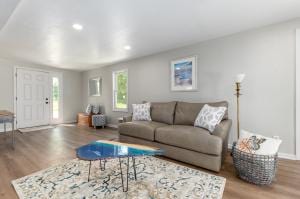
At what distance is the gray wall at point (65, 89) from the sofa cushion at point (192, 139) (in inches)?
211

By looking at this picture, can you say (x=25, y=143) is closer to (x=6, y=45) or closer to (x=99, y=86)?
(x=6, y=45)

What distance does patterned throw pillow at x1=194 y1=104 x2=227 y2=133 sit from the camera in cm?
262

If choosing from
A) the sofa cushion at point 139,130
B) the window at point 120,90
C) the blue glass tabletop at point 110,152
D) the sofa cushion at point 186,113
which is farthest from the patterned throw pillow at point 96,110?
the blue glass tabletop at point 110,152

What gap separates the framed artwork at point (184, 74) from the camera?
3.78 meters

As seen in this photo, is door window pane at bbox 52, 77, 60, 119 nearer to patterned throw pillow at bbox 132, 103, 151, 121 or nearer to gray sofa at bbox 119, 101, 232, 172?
gray sofa at bbox 119, 101, 232, 172

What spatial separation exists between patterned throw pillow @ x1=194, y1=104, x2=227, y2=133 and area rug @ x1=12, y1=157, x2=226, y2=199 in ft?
2.50

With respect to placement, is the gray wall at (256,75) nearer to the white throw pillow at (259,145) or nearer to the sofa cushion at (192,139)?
the white throw pillow at (259,145)

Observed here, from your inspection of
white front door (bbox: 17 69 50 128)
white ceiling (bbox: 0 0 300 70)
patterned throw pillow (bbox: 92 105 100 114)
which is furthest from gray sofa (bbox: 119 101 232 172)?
white front door (bbox: 17 69 50 128)

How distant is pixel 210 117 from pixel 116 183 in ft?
5.79

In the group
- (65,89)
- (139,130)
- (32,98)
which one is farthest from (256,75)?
(32,98)

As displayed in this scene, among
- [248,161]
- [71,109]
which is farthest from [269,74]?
[71,109]

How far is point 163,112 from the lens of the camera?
3736 mm

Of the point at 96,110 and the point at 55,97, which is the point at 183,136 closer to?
the point at 96,110

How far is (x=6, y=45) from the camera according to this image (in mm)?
3783
